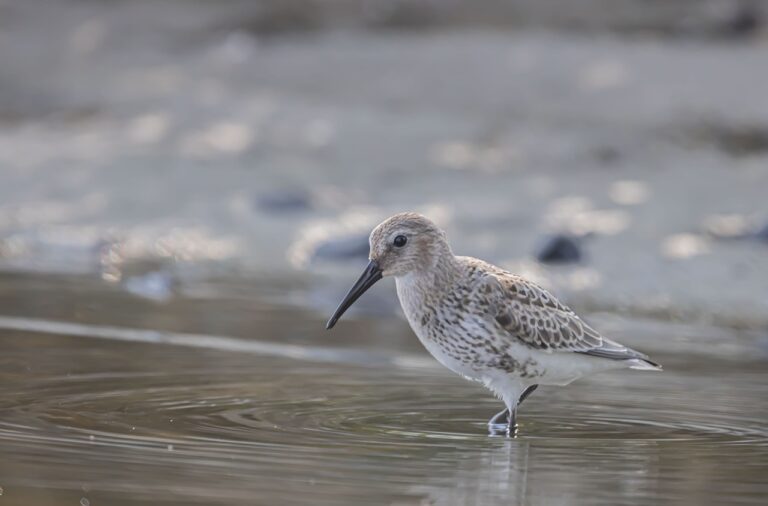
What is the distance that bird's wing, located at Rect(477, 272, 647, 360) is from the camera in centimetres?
725

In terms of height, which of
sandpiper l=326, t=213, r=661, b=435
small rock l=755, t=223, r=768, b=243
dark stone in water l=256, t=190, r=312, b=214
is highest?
dark stone in water l=256, t=190, r=312, b=214

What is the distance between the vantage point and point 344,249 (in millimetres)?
12742

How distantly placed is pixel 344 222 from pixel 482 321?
21.0ft

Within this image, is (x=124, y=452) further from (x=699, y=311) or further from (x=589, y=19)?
(x=589, y=19)

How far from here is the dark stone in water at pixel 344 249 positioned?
12.6m

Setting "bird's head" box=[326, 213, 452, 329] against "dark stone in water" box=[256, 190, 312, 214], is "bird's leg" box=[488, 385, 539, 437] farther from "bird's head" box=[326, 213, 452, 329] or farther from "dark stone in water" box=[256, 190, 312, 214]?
"dark stone in water" box=[256, 190, 312, 214]

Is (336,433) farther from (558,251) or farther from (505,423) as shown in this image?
(558,251)

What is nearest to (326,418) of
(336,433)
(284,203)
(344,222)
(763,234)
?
(336,433)

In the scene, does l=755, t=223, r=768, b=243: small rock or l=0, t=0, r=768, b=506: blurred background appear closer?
l=0, t=0, r=768, b=506: blurred background

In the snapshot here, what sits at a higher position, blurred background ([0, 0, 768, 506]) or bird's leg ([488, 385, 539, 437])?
blurred background ([0, 0, 768, 506])

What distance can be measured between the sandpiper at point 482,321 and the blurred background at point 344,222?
0.81ft

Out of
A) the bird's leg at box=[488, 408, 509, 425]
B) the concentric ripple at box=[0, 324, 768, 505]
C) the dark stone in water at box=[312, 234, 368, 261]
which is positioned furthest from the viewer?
the dark stone in water at box=[312, 234, 368, 261]

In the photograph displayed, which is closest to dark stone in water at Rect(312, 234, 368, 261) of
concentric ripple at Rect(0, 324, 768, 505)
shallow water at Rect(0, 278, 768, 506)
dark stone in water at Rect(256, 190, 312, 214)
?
dark stone in water at Rect(256, 190, 312, 214)

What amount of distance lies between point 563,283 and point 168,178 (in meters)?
4.86
